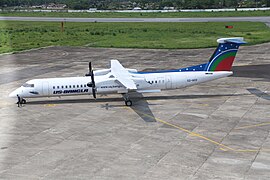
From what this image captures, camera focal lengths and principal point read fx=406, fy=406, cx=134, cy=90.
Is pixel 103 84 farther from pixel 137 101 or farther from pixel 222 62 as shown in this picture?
pixel 222 62

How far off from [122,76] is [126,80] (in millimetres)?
1595

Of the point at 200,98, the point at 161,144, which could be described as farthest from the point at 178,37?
the point at 161,144

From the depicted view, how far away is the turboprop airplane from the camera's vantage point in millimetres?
41594

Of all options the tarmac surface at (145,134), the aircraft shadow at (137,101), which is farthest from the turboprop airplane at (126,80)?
the tarmac surface at (145,134)

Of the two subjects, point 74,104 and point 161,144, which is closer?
point 161,144

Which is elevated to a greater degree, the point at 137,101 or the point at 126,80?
the point at 126,80

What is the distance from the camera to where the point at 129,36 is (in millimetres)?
105438

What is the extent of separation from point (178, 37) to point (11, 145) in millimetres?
76503

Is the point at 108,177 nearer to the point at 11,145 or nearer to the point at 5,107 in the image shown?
the point at 11,145

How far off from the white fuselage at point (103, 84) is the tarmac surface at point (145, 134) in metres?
1.37

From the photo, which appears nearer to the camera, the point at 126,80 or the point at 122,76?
the point at 126,80

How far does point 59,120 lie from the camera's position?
36594 millimetres

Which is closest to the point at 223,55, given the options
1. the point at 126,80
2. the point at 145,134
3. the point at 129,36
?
the point at 126,80

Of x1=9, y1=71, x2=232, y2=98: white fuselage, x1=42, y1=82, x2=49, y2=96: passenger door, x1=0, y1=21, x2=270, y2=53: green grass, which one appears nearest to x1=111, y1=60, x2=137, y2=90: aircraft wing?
x1=9, y1=71, x2=232, y2=98: white fuselage
